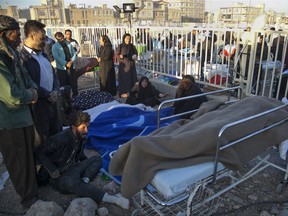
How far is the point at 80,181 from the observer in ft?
9.67

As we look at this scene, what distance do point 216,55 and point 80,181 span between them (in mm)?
3859

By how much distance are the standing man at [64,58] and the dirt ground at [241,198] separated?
12.0 feet

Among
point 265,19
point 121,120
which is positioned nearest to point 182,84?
point 121,120

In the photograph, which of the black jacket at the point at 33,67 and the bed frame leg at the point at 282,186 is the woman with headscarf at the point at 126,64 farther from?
the bed frame leg at the point at 282,186

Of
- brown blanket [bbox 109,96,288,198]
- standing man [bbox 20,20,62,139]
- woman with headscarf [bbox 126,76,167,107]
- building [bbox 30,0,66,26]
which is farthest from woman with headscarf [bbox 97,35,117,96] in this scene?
building [bbox 30,0,66,26]

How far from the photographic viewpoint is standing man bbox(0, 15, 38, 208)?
2.29 m

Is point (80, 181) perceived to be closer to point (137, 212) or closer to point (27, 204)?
point (27, 204)

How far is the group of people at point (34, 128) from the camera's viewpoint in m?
2.36

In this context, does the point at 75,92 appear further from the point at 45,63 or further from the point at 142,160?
the point at 142,160

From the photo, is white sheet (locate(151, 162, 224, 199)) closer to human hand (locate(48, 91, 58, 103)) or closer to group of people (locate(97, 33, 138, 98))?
human hand (locate(48, 91, 58, 103))

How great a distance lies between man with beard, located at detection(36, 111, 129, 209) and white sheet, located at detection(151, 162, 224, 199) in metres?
0.97

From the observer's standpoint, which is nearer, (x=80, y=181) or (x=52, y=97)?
(x=80, y=181)

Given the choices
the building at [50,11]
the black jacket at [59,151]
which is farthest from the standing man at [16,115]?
the building at [50,11]

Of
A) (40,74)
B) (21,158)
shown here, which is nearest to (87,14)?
(40,74)
